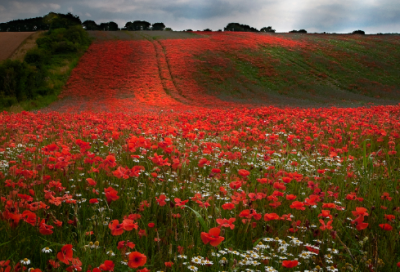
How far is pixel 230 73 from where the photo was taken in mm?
29781

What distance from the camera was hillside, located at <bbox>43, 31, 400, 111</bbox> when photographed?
23.0 m

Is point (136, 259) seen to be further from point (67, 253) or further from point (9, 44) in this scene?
point (9, 44)

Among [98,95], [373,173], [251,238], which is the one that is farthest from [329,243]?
[98,95]

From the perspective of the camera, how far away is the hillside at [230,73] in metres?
23.0

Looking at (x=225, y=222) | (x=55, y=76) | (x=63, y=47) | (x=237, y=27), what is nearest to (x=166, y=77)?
(x=55, y=76)

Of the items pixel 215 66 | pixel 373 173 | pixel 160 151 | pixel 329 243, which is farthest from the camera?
pixel 215 66

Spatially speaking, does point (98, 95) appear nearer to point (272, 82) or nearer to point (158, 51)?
point (158, 51)

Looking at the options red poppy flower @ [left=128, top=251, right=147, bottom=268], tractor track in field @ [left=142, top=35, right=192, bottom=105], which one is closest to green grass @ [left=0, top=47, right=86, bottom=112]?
tractor track in field @ [left=142, top=35, right=192, bottom=105]

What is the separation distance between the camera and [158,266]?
6.23ft

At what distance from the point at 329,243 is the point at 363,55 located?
44.9m

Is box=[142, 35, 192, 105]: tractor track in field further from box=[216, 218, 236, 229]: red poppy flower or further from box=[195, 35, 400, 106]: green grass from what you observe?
box=[216, 218, 236, 229]: red poppy flower

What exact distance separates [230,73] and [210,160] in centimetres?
2668

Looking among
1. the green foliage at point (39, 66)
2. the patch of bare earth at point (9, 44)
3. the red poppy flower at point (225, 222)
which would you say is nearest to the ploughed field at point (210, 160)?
the red poppy flower at point (225, 222)

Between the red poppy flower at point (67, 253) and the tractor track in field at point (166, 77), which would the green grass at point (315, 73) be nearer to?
the tractor track in field at point (166, 77)
